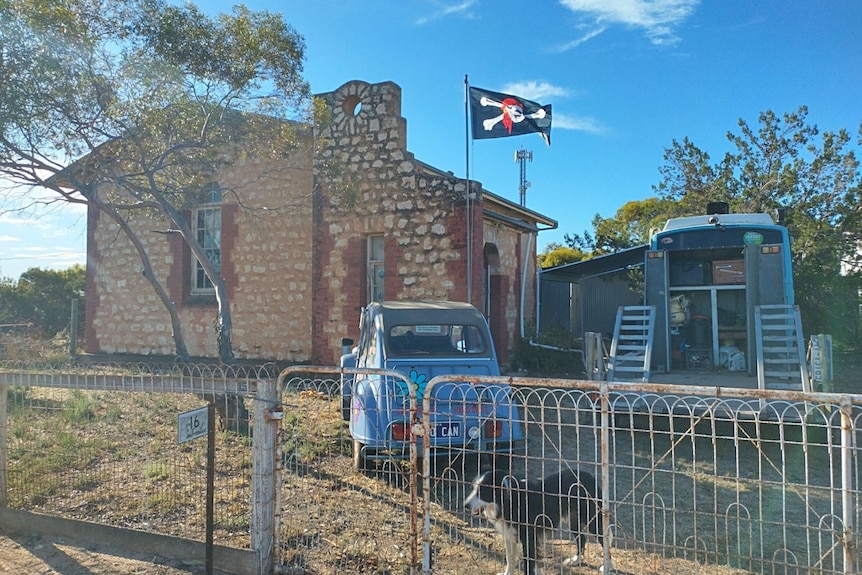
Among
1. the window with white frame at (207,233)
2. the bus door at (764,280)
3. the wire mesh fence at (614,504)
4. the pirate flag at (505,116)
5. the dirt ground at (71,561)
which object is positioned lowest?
the dirt ground at (71,561)

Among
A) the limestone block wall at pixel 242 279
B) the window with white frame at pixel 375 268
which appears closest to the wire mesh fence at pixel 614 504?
the window with white frame at pixel 375 268

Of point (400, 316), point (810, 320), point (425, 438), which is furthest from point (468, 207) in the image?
point (810, 320)

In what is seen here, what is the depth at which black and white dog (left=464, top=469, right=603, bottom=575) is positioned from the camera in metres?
4.16

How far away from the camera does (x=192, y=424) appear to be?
4.29m

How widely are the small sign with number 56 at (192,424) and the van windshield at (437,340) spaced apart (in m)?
3.01

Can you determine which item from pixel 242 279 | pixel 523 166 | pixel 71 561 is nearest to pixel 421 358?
pixel 71 561

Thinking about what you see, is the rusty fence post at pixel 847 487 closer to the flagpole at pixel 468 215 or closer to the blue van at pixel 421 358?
the blue van at pixel 421 358

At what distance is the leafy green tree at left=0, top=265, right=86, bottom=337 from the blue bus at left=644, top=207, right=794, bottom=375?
1990 centimetres

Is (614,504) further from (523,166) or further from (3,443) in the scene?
(523,166)

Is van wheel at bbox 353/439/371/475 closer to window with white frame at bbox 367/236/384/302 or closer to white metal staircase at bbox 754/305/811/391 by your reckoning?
white metal staircase at bbox 754/305/811/391

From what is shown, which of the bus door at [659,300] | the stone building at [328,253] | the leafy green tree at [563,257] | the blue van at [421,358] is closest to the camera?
the blue van at [421,358]

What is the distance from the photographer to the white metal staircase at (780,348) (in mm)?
8188

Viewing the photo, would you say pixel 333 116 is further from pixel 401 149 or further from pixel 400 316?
pixel 400 316

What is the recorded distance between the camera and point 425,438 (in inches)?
161
